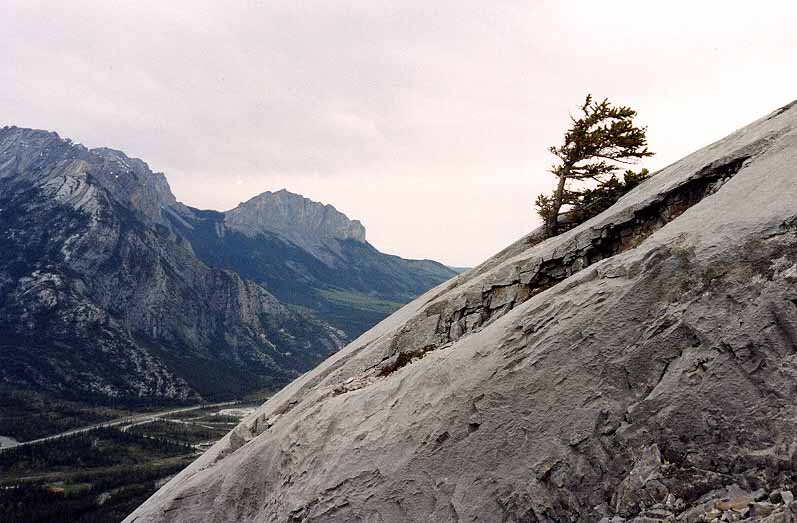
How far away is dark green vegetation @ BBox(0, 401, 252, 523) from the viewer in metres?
119

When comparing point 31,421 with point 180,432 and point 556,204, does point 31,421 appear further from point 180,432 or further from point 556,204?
point 556,204

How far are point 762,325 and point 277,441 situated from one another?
48.6 feet

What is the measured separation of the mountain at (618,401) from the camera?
948 cm

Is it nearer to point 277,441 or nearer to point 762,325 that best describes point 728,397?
point 762,325

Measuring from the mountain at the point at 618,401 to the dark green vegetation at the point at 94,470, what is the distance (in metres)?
133

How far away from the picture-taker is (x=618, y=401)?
1071 centimetres

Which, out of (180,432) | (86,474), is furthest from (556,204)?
(180,432)

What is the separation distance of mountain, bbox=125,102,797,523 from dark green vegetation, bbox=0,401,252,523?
133 m

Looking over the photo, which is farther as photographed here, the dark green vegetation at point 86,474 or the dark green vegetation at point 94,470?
the dark green vegetation at point 94,470

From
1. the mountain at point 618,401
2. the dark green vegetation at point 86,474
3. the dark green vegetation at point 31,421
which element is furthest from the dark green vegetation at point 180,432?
the mountain at point 618,401

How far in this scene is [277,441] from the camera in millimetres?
16656

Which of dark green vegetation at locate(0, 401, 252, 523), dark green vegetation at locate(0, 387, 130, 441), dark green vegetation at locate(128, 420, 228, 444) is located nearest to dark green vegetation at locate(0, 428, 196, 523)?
dark green vegetation at locate(0, 401, 252, 523)

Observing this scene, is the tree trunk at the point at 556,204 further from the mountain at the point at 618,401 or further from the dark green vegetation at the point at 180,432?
the dark green vegetation at the point at 180,432

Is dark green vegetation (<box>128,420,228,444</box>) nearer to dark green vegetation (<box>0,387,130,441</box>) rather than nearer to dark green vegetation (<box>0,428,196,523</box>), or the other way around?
dark green vegetation (<box>0,428,196,523</box>)
